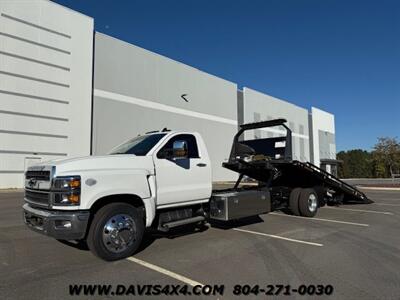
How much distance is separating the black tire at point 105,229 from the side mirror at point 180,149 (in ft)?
4.22

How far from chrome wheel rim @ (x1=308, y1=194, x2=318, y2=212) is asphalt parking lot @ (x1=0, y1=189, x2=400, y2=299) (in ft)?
7.65

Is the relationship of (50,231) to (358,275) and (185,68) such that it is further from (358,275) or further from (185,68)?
(185,68)

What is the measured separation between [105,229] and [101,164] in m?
1.04

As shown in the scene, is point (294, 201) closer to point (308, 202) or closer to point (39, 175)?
point (308, 202)

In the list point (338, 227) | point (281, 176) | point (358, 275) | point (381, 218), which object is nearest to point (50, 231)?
point (358, 275)

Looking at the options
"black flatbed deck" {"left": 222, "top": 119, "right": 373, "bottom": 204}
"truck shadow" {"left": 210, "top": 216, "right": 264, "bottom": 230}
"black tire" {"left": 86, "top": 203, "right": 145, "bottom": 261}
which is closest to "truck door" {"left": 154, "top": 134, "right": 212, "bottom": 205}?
"black tire" {"left": 86, "top": 203, "right": 145, "bottom": 261}

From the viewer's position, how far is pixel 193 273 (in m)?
5.12

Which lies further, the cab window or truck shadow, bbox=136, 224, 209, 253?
truck shadow, bbox=136, 224, 209, 253

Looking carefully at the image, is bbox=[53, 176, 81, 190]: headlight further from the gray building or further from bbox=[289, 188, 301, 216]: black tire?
the gray building

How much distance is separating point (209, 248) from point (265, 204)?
2.79 m

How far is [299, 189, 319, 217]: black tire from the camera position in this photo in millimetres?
10922

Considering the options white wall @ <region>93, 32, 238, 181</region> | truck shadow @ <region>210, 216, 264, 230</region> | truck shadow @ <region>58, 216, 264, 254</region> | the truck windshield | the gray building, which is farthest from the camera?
white wall @ <region>93, 32, 238, 181</region>

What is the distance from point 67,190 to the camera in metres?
5.25

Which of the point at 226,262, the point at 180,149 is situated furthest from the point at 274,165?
the point at 226,262
